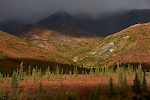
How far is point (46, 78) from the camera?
158 metres

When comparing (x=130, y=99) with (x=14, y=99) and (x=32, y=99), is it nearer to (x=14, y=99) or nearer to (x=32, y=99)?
(x=32, y=99)

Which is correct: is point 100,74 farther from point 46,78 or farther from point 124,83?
point 124,83

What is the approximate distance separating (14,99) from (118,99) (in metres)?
19.4

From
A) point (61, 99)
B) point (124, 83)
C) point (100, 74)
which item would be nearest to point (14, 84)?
point (124, 83)

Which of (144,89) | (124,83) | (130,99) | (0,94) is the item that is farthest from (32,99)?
(124,83)

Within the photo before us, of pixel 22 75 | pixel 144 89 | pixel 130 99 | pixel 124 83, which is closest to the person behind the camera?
pixel 130 99

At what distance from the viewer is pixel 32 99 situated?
51531 millimetres

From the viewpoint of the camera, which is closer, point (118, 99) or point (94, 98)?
point (94, 98)

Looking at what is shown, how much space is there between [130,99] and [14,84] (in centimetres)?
3940

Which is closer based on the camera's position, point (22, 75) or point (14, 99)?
point (14, 99)

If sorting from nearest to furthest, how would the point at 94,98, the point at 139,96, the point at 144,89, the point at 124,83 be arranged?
the point at 94,98 → the point at 139,96 → the point at 144,89 → the point at 124,83

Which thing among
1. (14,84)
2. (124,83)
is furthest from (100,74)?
(14,84)

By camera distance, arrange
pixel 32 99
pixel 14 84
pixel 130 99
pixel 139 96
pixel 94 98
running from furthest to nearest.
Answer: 1. pixel 14 84
2. pixel 139 96
3. pixel 130 99
4. pixel 32 99
5. pixel 94 98

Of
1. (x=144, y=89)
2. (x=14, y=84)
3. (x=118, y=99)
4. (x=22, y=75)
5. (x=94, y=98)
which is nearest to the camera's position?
(x=94, y=98)
